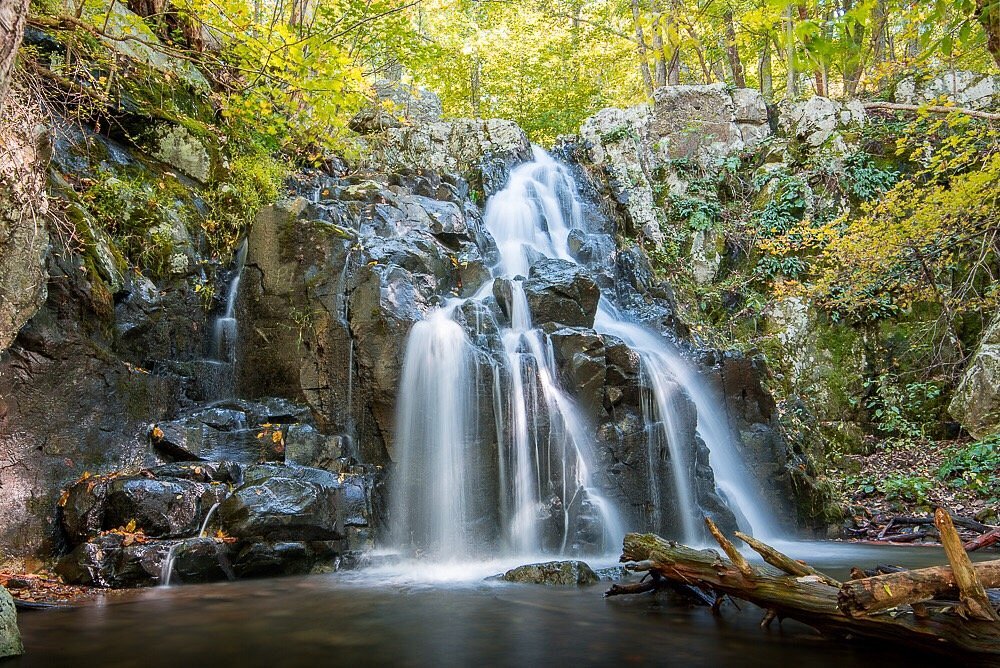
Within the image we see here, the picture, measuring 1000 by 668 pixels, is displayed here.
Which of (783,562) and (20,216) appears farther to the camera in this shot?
(20,216)

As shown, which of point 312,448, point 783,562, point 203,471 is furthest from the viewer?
point 312,448

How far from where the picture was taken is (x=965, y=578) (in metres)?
3.31

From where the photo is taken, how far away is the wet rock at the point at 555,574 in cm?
632

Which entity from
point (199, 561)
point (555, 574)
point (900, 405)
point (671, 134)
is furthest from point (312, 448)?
point (671, 134)

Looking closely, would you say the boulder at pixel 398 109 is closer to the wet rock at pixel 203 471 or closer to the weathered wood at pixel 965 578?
the wet rock at pixel 203 471

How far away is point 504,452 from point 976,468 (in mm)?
8780

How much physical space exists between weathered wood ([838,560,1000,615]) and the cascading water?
16.2 ft

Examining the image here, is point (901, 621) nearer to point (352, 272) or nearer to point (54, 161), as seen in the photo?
point (352, 272)

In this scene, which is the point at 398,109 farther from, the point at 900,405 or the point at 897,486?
the point at 897,486

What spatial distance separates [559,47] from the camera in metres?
22.5

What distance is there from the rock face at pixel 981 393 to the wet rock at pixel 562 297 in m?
8.04

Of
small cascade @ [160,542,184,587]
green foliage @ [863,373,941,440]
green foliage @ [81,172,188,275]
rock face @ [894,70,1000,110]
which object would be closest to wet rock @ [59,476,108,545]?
small cascade @ [160,542,184,587]

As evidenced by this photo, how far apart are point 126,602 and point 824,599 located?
5727 mm

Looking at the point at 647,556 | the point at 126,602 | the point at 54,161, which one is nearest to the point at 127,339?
the point at 54,161
